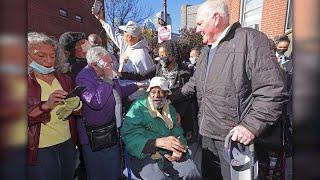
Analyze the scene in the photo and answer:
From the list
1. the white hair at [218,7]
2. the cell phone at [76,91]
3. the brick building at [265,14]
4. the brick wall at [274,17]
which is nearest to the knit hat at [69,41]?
the cell phone at [76,91]

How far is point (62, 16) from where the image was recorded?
17047mm

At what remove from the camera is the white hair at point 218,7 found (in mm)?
2690

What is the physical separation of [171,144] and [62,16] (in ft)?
50.2

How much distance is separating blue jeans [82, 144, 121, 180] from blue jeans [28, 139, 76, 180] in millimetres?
117

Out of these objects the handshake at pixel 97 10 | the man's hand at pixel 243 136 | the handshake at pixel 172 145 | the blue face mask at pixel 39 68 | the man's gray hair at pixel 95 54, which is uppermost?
the handshake at pixel 97 10

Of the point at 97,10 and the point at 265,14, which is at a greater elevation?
the point at 265,14

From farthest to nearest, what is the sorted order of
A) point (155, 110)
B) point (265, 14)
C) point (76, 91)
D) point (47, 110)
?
point (265, 14), point (155, 110), point (76, 91), point (47, 110)

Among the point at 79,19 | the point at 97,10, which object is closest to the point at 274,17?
the point at 97,10

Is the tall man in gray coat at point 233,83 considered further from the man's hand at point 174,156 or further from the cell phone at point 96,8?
the cell phone at point 96,8

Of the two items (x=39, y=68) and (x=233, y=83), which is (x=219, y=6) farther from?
(x=39, y=68)

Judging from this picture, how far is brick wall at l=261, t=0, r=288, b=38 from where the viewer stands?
8773mm

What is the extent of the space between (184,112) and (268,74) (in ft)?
4.97

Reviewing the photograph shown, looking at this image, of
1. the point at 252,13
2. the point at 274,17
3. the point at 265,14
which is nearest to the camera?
the point at 274,17

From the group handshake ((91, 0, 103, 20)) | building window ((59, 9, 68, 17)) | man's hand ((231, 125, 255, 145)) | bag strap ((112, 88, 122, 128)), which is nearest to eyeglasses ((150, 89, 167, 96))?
bag strap ((112, 88, 122, 128))
